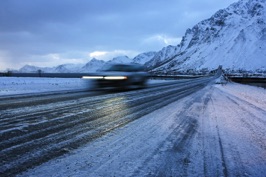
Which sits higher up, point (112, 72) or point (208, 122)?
point (112, 72)

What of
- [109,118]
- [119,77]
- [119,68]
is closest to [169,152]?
[109,118]

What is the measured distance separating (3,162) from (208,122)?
4722mm

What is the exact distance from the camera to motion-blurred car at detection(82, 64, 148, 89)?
1569cm

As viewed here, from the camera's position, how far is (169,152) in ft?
14.0

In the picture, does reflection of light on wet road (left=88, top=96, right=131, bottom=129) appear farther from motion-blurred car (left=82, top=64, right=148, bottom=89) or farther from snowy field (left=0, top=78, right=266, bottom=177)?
motion-blurred car (left=82, top=64, right=148, bottom=89)

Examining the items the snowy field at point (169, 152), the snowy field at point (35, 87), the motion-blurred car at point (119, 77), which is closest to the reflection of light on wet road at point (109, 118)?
the snowy field at point (169, 152)

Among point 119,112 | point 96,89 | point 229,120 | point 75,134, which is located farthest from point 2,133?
point 96,89

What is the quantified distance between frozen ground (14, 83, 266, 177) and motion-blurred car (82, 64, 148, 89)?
927 centimetres

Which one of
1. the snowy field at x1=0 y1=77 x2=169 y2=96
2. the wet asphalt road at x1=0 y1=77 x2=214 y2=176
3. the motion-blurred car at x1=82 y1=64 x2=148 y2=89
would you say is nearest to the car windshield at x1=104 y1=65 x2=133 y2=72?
the motion-blurred car at x1=82 y1=64 x2=148 y2=89

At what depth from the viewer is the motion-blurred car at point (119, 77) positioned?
1569cm

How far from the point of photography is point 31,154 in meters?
3.84

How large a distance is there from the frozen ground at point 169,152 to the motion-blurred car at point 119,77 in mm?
9267

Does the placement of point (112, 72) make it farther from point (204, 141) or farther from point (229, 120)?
point (204, 141)

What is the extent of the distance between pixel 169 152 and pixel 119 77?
11.8m
